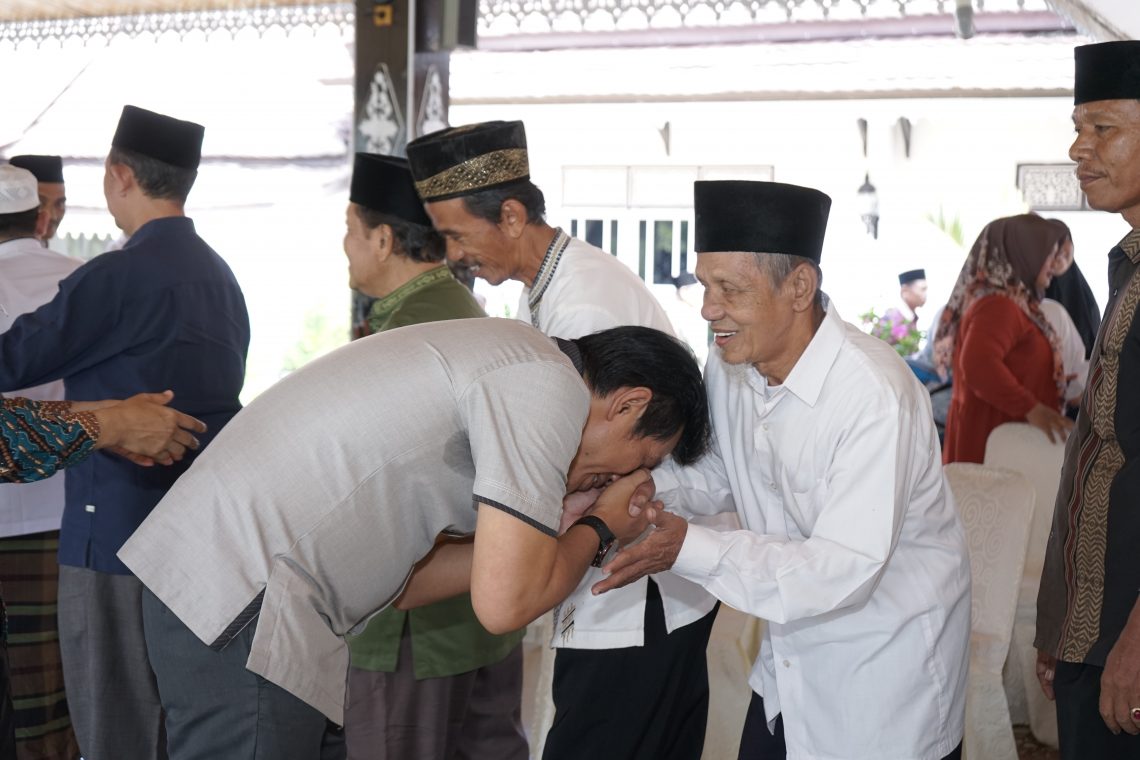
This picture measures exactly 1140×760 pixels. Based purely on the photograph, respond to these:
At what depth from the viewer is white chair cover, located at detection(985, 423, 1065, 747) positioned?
13.0 ft

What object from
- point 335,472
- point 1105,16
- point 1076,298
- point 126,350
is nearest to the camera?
point 335,472

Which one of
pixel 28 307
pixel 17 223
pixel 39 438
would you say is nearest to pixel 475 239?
pixel 39 438

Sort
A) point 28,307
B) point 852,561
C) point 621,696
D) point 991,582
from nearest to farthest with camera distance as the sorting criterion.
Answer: point 852,561 < point 621,696 < point 28,307 < point 991,582

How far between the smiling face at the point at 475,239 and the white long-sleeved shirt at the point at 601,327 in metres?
0.10

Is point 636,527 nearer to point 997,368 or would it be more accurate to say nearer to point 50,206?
point 50,206

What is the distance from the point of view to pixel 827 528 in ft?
5.98

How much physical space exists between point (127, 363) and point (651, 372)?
1.59 metres

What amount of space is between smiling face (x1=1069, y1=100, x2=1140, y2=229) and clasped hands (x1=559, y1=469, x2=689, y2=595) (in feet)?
3.04

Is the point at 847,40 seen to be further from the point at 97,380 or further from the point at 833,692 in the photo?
the point at 833,692

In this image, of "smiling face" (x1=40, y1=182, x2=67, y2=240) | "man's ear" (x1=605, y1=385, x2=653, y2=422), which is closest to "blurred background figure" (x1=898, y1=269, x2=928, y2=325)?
"smiling face" (x1=40, y1=182, x2=67, y2=240)

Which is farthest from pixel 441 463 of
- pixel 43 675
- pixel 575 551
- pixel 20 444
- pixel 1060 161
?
pixel 1060 161

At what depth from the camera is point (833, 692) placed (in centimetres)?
194

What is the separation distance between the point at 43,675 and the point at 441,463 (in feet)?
7.89

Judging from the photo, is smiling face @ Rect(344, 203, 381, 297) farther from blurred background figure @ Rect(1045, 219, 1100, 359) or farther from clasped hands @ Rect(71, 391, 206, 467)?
blurred background figure @ Rect(1045, 219, 1100, 359)
